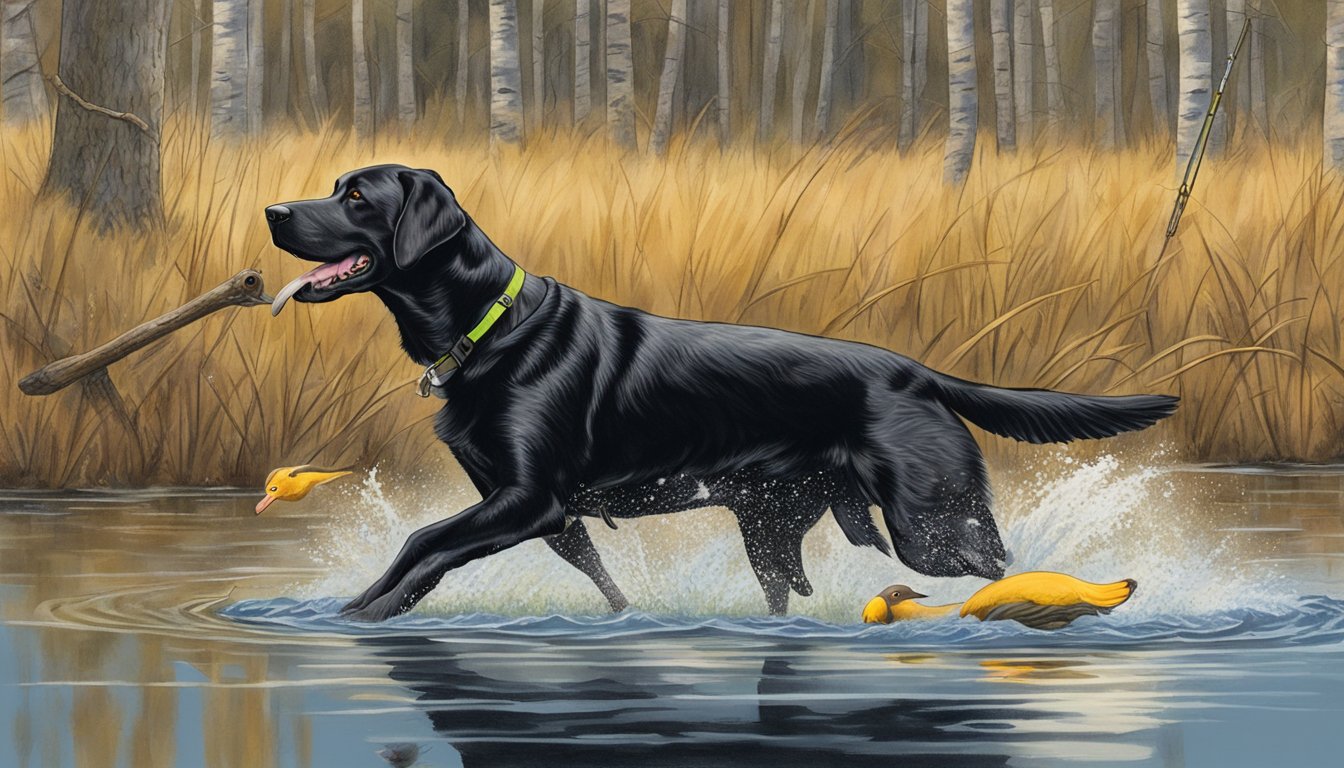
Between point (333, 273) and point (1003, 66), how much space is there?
1552 cm

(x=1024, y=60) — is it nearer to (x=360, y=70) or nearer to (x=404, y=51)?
(x=404, y=51)

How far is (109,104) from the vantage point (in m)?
11.1

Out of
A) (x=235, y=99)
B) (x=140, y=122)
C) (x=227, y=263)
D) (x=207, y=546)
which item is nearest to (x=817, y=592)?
(x=207, y=546)

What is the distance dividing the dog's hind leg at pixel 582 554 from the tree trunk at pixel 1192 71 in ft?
26.8

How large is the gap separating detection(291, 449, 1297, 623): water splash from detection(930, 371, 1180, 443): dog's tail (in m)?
0.54

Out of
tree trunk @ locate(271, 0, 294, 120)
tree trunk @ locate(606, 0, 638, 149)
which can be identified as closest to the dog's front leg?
tree trunk @ locate(606, 0, 638, 149)

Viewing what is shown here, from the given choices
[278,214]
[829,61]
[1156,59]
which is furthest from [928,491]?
[829,61]

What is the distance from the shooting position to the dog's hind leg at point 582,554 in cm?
643

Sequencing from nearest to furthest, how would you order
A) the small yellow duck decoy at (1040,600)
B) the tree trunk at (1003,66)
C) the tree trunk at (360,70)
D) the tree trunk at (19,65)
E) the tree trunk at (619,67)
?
the small yellow duck decoy at (1040,600) < the tree trunk at (19,65) < the tree trunk at (619,67) < the tree trunk at (1003,66) < the tree trunk at (360,70)

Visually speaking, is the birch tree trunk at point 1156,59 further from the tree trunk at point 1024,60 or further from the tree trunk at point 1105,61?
the tree trunk at point 1024,60

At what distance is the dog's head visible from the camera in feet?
19.8

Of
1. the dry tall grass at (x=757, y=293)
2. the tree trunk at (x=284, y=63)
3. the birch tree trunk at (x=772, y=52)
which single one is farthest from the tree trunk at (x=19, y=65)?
the tree trunk at (x=284, y=63)

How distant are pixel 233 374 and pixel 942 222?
3.78 metres

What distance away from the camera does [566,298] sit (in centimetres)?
631
